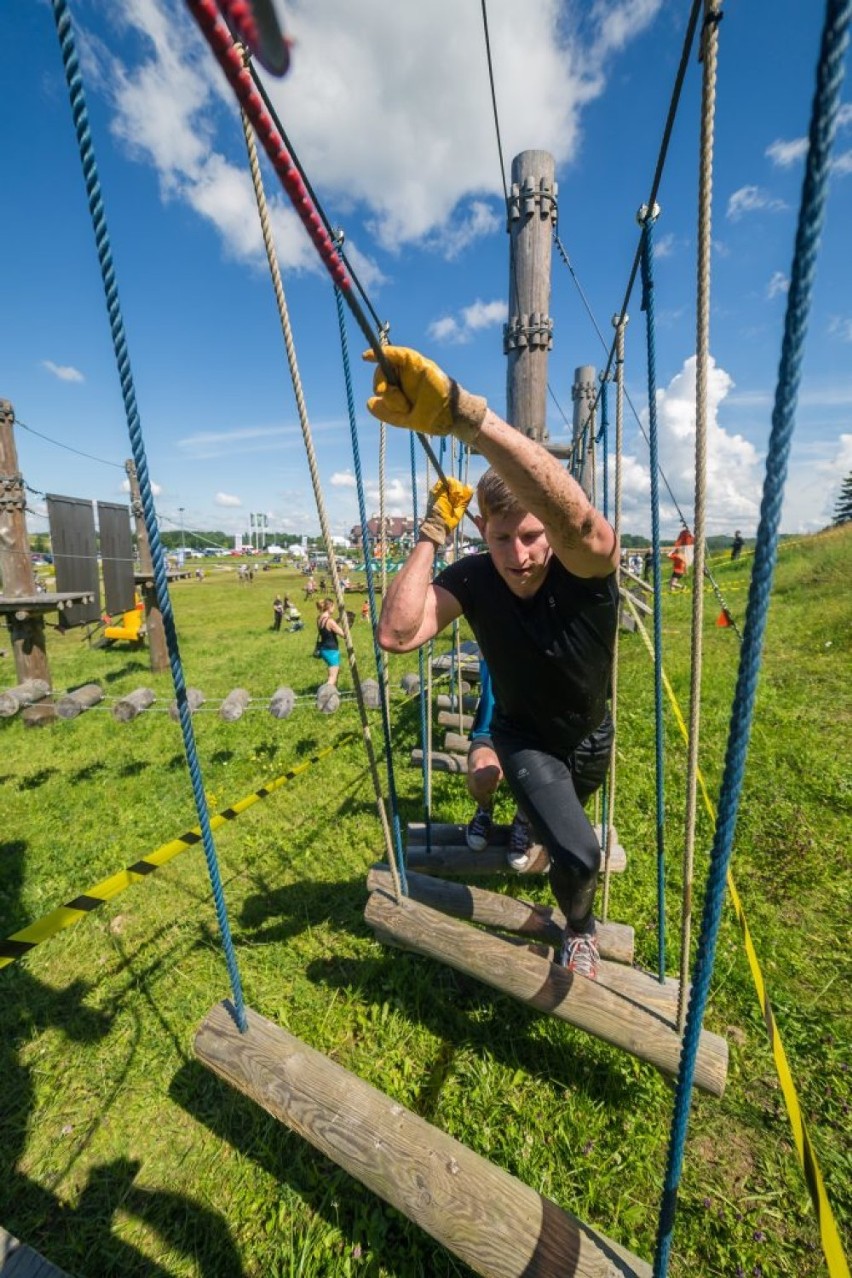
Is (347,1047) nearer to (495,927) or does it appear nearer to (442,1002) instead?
(442,1002)

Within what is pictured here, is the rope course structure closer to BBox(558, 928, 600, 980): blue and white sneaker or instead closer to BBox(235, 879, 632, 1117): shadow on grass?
BBox(558, 928, 600, 980): blue and white sneaker

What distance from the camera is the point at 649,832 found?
4.47 metres

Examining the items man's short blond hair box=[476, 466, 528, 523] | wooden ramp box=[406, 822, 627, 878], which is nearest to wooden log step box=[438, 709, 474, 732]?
wooden ramp box=[406, 822, 627, 878]

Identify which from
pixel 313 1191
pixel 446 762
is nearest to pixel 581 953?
pixel 313 1191

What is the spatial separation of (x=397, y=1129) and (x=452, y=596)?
199cm

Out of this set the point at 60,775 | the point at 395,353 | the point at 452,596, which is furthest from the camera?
the point at 60,775

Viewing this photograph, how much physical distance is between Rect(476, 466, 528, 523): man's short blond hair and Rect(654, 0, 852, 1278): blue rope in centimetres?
137

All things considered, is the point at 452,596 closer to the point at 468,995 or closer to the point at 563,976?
the point at 563,976

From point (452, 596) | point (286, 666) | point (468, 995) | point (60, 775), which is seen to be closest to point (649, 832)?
point (468, 995)

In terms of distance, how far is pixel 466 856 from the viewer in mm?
3043

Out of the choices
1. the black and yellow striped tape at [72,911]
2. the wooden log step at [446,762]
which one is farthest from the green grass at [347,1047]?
the black and yellow striped tape at [72,911]

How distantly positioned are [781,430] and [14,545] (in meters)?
10.5

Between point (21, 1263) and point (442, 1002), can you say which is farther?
point (442, 1002)

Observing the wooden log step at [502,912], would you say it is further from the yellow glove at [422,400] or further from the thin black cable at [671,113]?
the thin black cable at [671,113]
